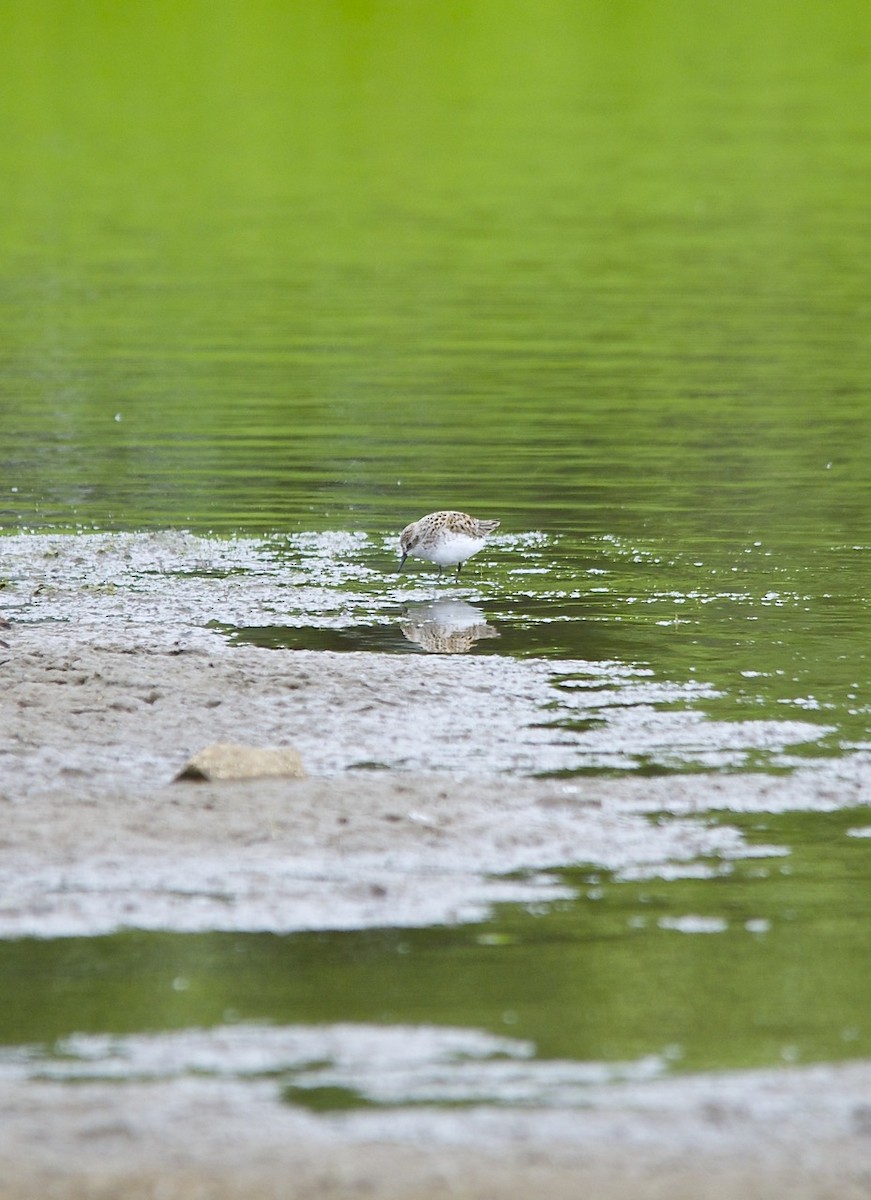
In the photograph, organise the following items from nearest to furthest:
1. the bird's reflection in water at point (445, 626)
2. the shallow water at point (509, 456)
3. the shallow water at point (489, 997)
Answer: the shallow water at point (489, 997) < the shallow water at point (509, 456) < the bird's reflection in water at point (445, 626)

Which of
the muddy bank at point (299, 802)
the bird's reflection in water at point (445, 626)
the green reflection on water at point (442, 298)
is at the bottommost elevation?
the muddy bank at point (299, 802)

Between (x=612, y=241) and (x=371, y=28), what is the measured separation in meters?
68.2

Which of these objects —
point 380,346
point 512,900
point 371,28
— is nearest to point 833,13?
point 371,28

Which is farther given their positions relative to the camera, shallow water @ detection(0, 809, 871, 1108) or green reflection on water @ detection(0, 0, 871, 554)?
green reflection on water @ detection(0, 0, 871, 554)

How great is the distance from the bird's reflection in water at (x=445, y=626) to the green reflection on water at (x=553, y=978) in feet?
17.2

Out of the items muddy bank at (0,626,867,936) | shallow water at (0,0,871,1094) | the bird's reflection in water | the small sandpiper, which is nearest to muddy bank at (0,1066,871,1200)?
shallow water at (0,0,871,1094)

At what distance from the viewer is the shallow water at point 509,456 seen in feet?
27.7

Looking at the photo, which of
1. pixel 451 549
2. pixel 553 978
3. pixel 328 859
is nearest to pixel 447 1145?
pixel 553 978

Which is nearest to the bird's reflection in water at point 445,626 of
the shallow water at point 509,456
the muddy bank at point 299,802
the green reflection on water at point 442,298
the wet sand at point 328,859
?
the shallow water at point 509,456

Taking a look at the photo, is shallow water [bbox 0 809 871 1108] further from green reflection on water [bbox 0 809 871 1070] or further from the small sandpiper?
the small sandpiper

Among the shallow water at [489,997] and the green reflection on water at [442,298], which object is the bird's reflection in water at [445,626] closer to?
the green reflection on water at [442,298]

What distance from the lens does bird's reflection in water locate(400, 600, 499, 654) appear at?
14500 millimetres

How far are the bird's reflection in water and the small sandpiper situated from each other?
46 cm

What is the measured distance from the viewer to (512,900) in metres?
9.11
